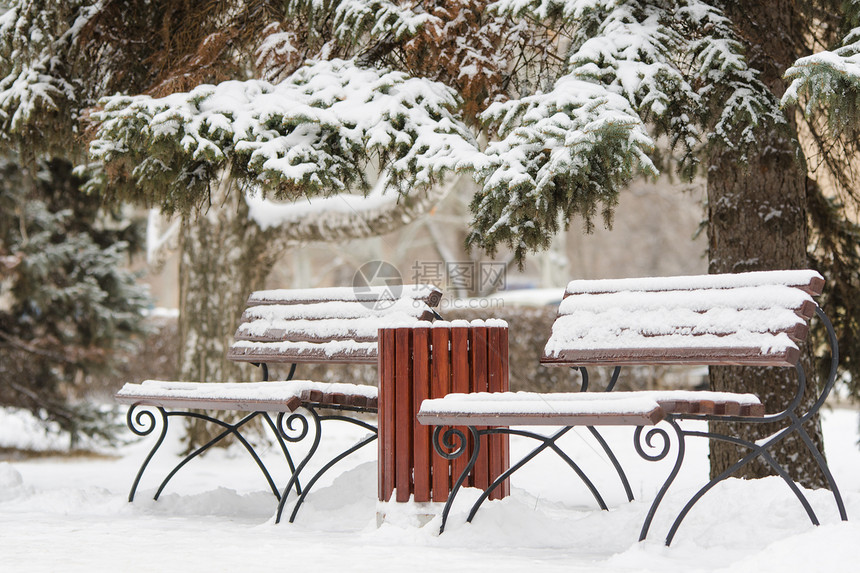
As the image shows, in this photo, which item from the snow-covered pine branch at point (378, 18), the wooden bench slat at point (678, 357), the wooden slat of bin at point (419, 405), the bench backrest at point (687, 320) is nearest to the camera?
the wooden bench slat at point (678, 357)

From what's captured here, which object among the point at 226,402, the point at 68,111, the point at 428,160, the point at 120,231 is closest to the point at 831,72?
the point at 428,160

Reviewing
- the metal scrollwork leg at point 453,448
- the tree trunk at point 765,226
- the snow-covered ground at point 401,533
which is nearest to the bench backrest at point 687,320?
the metal scrollwork leg at point 453,448

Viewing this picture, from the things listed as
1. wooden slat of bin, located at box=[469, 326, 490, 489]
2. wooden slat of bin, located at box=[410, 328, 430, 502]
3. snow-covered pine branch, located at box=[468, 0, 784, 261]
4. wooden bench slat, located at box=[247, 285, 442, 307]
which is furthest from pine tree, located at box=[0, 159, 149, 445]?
wooden slat of bin, located at box=[469, 326, 490, 489]

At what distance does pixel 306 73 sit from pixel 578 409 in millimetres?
2717

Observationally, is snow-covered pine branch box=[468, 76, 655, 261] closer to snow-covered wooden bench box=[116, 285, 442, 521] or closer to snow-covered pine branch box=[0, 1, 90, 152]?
snow-covered wooden bench box=[116, 285, 442, 521]

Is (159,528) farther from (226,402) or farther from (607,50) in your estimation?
(607,50)

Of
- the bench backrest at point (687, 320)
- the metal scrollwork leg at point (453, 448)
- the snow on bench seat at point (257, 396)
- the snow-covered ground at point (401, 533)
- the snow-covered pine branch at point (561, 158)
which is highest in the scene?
the snow-covered pine branch at point (561, 158)

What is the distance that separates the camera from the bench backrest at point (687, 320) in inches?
150

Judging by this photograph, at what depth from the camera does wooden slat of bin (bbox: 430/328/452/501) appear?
164 inches

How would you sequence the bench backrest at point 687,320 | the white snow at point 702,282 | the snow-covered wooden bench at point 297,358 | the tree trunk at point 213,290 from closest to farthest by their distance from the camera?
the bench backrest at point 687,320, the white snow at point 702,282, the snow-covered wooden bench at point 297,358, the tree trunk at point 213,290

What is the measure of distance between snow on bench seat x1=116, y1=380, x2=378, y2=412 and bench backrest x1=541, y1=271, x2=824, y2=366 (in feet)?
3.10

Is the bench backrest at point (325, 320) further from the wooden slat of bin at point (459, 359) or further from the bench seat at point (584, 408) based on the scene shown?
the bench seat at point (584, 408)

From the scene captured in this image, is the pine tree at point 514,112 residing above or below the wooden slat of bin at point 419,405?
above

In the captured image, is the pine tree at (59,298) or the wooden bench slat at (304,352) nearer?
the wooden bench slat at (304,352)
